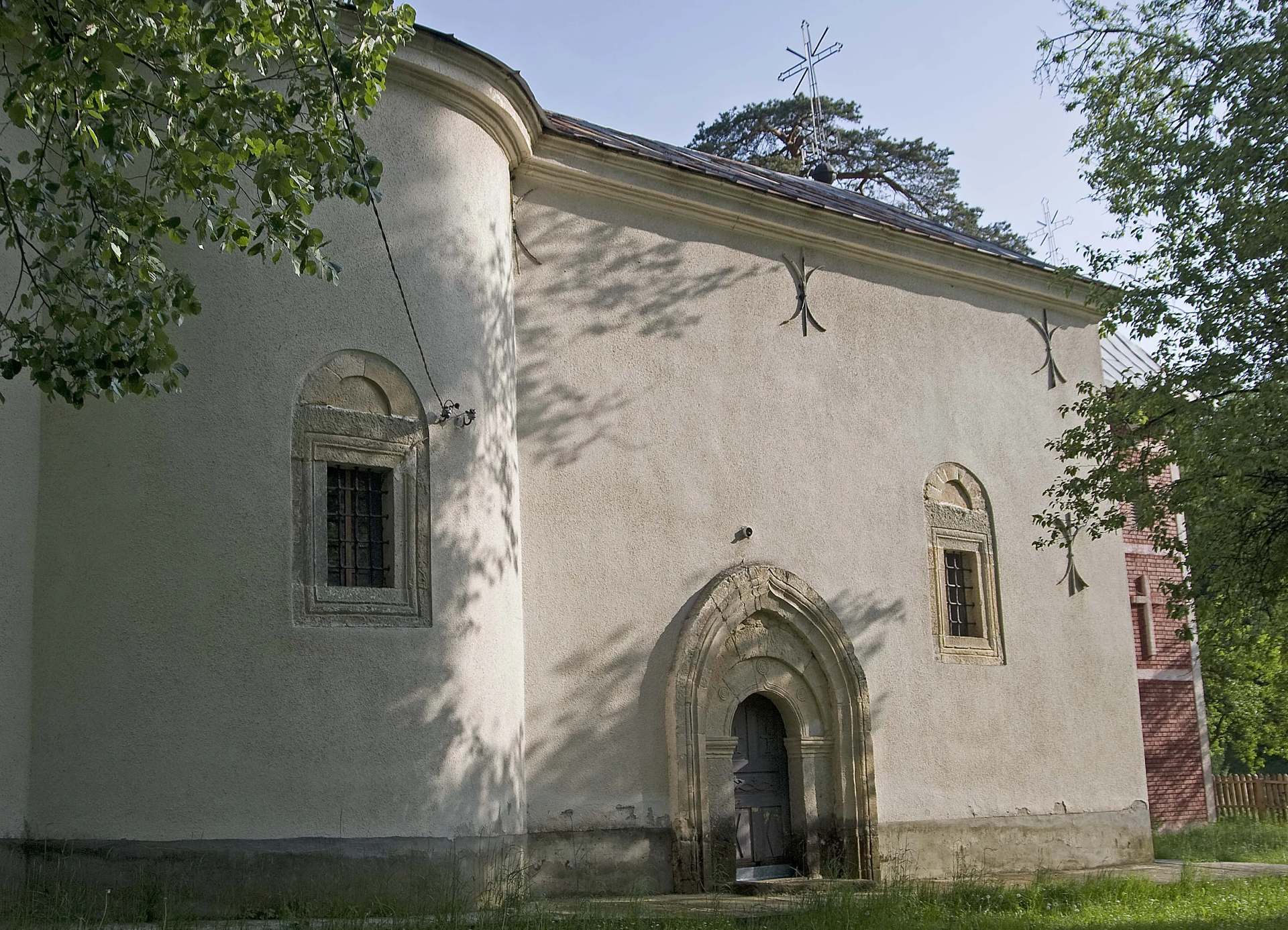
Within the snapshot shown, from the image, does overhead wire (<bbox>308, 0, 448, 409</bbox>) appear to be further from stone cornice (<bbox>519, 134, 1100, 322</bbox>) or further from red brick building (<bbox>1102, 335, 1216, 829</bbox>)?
red brick building (<bbox>1102, 335, 1216, 829</bbox>)

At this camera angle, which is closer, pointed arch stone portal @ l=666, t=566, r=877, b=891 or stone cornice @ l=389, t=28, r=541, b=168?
stone cornice @ l=389, t=28, r=541, b=168

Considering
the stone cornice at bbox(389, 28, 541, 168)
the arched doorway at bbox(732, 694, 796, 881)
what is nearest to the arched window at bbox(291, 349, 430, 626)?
the stone cornice at bbox(389, 28, 541, 168)

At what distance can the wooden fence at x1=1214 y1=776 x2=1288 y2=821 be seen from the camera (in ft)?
68.6

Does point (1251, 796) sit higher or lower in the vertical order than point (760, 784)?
lower

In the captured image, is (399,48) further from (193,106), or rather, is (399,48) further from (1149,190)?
(1149,190)

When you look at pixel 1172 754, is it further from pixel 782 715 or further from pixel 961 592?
pixel 782 715

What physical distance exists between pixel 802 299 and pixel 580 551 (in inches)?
153

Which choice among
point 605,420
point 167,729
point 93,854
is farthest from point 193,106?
point 605,420

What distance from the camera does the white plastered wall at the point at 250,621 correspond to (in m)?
8.34

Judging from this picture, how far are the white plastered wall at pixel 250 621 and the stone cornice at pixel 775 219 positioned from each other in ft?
7.34

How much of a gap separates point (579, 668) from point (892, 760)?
3629mm

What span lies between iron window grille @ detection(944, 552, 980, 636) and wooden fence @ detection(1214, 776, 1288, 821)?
9.43 metres

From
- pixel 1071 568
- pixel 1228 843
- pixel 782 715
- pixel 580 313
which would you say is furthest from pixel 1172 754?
pixel 580 313

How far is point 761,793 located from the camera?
12086 mm
